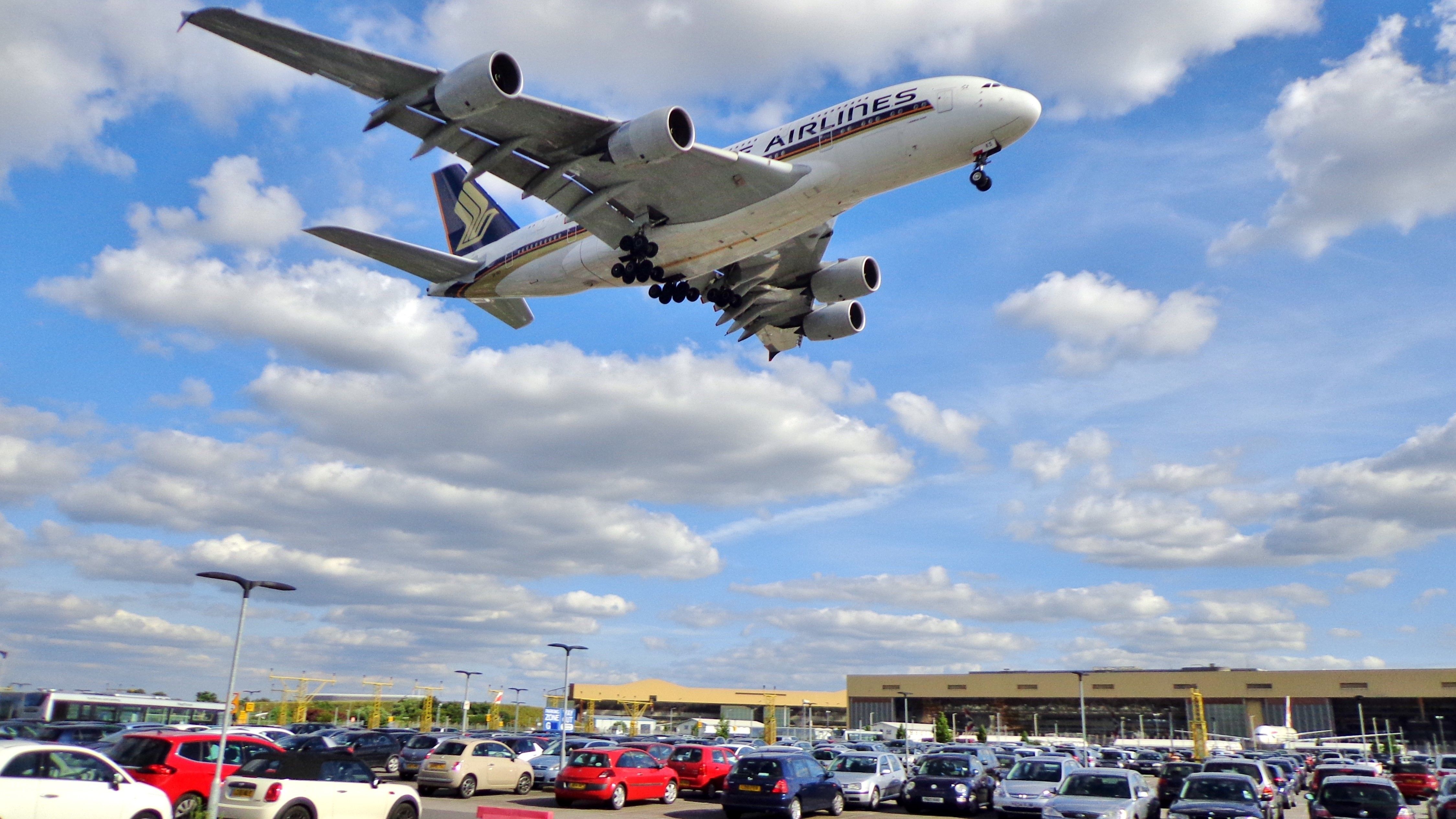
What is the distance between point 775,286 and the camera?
33.2 m

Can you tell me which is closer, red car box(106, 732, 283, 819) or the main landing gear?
red car box(106, 732, 283, 819)

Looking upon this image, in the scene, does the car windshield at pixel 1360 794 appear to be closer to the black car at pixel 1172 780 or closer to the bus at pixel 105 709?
the black car at pixel 1172 780

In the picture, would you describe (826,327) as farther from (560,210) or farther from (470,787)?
(470,787)

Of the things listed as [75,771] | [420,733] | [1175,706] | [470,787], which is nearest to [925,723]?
[1175,706]

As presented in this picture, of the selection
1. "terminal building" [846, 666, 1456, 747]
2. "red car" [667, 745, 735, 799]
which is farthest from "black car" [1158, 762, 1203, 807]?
"terminal building" [846, 666, 1456, 747]

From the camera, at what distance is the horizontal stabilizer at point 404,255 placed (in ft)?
95.3

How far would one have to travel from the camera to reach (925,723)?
97188mm

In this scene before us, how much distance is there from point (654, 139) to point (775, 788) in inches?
584

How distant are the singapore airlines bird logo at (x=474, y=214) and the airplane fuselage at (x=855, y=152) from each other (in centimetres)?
983

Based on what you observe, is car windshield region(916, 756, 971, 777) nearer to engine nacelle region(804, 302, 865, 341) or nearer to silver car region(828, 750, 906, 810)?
silver car region(828, 750, 906, 810)

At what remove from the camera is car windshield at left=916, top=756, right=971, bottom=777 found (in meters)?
24.2

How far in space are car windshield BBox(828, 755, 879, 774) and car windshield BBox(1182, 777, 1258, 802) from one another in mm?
8663

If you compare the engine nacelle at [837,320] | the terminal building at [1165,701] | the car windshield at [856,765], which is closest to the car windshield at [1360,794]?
the car windshield at [856,765]

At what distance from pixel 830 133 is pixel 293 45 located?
12.6 m
